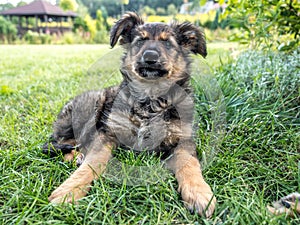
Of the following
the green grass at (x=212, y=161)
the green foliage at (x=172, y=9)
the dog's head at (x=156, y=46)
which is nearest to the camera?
the green grass at (x=212, y=161)

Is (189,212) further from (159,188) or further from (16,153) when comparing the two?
(16,153)

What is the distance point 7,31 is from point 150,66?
16265 mm

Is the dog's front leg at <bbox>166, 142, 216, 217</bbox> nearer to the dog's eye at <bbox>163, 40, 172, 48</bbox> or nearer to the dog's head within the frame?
the dog's head

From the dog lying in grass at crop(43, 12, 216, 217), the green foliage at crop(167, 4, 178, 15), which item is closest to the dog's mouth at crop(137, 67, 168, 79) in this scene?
the dog lying in grass at crop(43, 12, 216, 217)

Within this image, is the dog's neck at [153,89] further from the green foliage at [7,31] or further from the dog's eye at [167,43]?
the green foliage at [7,31]

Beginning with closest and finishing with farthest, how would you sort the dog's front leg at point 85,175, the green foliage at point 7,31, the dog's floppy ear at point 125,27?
the dog's front leg at point 85,175, the dog's floppy ear at point 125,27, the green foliage at point 7,31

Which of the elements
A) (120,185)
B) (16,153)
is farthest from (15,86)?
(120,185)

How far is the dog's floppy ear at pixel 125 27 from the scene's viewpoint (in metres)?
3.01

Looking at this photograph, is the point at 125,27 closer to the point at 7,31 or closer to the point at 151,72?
the point at 151,72

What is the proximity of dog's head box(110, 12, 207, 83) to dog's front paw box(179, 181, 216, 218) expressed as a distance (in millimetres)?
1151

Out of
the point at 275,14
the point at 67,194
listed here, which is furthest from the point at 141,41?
the point at 275,14

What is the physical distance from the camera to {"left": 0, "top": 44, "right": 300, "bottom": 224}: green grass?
200 centimetres

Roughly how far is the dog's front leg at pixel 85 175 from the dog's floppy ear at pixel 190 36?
136 cm

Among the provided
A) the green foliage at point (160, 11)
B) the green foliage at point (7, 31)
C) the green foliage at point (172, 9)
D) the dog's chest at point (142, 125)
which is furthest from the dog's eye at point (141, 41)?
the green foliage at point (7, 31)
